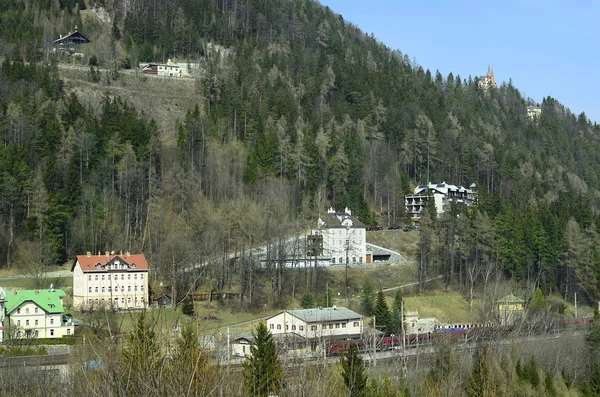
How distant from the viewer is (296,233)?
7181 centimetres

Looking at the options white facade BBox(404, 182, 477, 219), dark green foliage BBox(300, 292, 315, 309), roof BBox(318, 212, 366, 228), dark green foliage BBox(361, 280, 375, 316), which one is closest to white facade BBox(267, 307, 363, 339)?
dark green foliage BBox(300, 292, 315, 309)

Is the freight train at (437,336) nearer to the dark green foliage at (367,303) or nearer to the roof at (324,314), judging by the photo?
the roof at (324,314)

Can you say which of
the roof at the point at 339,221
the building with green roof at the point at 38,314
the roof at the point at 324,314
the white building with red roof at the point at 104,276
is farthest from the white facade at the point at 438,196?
the building with green roof at the point at 38,314

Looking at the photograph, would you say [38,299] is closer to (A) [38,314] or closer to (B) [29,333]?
(A) [38,314]

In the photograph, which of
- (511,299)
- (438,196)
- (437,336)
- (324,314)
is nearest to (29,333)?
(324,314)

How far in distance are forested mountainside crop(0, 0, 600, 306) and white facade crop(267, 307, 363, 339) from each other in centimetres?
704

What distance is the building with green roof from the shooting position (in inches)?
1999

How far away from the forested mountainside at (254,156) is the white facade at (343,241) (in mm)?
2598

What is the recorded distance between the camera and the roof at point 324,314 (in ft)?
168

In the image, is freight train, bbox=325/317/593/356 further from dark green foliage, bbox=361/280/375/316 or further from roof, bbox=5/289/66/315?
roof, bbox=5/289/66/315

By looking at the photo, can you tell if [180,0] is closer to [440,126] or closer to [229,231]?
[440,126]

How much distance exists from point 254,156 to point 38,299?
3038cm

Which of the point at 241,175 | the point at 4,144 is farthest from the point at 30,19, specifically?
the point at 241,175

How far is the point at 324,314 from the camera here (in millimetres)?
52500
